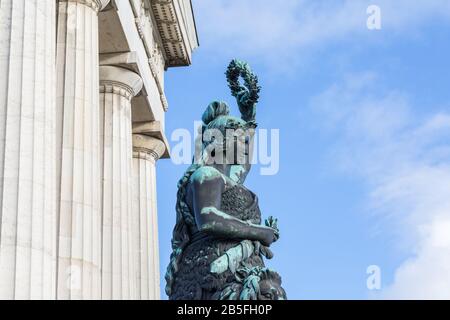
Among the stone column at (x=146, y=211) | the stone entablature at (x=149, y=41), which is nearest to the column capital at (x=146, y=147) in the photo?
the stone column at (x=146, y=211)

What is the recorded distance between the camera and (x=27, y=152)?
73.5 feet

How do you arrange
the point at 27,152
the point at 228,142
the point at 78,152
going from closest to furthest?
the point at 228,142
the point at 27,152
the point at 78,152

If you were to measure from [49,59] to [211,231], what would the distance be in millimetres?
11356

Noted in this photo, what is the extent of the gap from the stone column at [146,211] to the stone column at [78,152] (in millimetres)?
11219

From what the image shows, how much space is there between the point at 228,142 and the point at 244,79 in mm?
1102

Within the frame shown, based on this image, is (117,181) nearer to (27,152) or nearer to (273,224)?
(27,152)

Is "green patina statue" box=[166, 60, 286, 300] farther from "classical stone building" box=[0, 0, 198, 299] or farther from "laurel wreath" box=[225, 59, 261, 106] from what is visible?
"classical stone building" box=[0, 0, 198, 299]

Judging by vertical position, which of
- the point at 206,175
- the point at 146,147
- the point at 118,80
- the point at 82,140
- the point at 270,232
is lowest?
the point at 270,232

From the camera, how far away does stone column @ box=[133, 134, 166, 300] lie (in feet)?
137

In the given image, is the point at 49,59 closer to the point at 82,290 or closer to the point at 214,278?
the point at 82,290

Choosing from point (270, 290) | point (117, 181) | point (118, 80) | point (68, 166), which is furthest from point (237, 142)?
point (118, 80)

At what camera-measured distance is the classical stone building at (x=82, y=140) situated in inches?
861

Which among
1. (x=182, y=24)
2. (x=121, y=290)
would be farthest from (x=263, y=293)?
(x=182, y=24)
